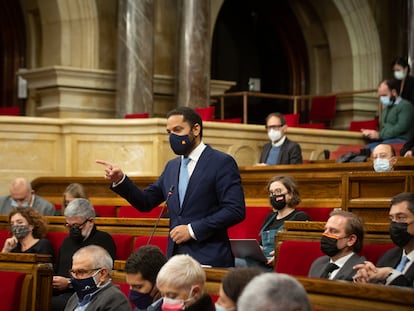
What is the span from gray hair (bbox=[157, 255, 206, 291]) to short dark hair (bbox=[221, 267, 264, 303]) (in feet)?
1.30

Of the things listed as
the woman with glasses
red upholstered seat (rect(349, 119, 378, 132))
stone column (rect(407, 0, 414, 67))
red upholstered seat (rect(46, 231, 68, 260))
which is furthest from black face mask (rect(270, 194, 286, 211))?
red upholstered seat (rect(349, 119, 378, 132))

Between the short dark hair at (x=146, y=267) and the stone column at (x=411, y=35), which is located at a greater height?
the stone column at (x=411, y=35)

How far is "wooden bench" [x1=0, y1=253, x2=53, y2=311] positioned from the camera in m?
4.85

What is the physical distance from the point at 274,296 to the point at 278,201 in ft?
10.8

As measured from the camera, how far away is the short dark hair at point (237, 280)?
3.14 meters

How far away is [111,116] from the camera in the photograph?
11.7 meters

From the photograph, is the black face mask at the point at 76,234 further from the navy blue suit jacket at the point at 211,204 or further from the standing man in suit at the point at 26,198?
Result: the standing man in suit at the point at 26,198

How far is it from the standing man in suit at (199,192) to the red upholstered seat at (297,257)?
388 millimetres

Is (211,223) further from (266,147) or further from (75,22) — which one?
(75,22)

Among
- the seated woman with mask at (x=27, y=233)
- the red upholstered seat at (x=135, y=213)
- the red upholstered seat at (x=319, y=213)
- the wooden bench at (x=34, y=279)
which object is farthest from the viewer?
the red upholstered seat at (x=135, y=213)

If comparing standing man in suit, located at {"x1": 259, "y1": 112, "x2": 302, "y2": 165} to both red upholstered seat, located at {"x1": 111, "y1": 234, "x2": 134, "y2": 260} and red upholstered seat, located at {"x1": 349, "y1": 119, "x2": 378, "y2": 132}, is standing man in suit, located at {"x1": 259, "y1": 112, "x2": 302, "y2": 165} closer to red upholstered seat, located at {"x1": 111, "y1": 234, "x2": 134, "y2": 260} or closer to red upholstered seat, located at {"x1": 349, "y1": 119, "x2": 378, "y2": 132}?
red upholstered seat, located at {"x1": 111, "y1": 234, "x2": 134, "y2": 260}

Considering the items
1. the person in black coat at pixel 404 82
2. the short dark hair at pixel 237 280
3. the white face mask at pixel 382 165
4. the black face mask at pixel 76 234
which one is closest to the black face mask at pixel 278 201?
the white face mask at pixel 382 165

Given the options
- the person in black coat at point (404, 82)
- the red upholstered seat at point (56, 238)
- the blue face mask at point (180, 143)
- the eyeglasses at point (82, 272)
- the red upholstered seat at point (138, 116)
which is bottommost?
the red upholstered seat at point (56, 238)

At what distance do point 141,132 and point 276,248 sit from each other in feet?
14.6
